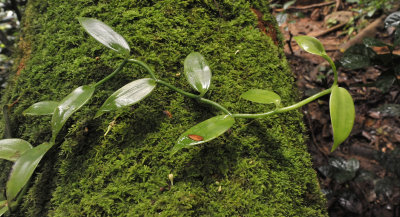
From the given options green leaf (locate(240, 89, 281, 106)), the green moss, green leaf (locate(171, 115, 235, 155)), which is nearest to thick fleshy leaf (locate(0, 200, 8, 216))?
the green moss

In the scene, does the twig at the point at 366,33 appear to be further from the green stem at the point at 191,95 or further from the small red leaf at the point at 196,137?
the small red leaf at the point at 196,137

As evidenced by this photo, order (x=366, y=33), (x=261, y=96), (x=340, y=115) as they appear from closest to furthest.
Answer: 1. (x=340, y=115)
2. (x=261, y=96)
3. (x=366, y=33)

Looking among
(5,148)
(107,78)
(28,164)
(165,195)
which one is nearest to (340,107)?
(165,195)

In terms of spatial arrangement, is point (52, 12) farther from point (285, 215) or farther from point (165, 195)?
point (285, 215)

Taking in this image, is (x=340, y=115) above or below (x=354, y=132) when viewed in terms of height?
above

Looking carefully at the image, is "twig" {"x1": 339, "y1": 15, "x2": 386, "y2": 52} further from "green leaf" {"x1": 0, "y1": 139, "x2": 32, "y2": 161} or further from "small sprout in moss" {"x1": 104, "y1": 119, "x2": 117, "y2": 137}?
"green leaf" {"x1": 0, "y1": 139, "x2": 32, "y2": 161}

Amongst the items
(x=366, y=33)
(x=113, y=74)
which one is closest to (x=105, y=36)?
(x=113, y=74)

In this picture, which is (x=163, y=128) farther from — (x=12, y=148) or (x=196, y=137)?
(x=12, y=148)
